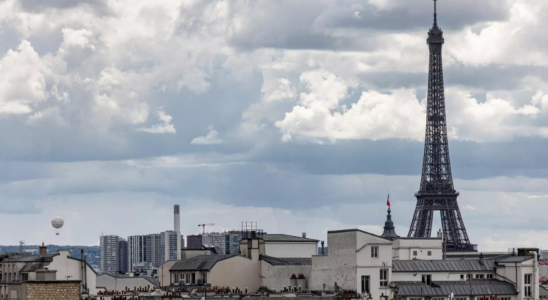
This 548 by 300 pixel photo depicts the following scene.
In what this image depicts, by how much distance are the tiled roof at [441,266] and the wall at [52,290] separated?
34541 millimetres

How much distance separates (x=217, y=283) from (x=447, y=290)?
70.1 ft

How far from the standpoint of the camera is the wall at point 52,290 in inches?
4013

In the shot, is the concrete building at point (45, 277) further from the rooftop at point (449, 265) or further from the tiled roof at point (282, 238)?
the rooftop at point (449, 265)

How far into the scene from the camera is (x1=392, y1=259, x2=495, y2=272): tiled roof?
423ft

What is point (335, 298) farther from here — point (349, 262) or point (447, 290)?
point (447, 290)

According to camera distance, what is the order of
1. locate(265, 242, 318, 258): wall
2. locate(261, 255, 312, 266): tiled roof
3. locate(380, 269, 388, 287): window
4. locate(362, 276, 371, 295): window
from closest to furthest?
1. locate(362, 276, 371, 295): window
2. locate(380, 269, 388, 287): window
3. locate(261, 255, 312, 266): tiled roof
4. locate(265, 242, 318, 258): wall

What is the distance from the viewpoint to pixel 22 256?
12669cm

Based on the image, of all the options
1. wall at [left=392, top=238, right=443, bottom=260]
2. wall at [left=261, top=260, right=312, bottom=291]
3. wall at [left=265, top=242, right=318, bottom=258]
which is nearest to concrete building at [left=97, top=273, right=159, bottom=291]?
wall at [left=265, top=242, right=318, bottom=258]

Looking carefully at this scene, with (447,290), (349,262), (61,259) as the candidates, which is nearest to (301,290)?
(349,262)

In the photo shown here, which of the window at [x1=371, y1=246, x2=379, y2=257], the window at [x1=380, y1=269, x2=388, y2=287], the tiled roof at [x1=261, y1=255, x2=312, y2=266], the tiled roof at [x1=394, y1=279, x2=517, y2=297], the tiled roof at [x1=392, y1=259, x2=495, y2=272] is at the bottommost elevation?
the tiled roof at [x1=394, y1=279, x2=517, y2=297]

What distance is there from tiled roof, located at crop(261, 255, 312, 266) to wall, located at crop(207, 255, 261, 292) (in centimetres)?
155

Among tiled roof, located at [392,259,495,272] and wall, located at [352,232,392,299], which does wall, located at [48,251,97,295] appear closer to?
wall, located at [352,232,392,299]

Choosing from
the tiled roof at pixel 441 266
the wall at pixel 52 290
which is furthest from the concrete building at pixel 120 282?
the wall at pixel 52 290

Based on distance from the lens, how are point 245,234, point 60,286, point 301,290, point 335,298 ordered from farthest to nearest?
point 245,234
point 301,290
point 335,298
point 60,286
